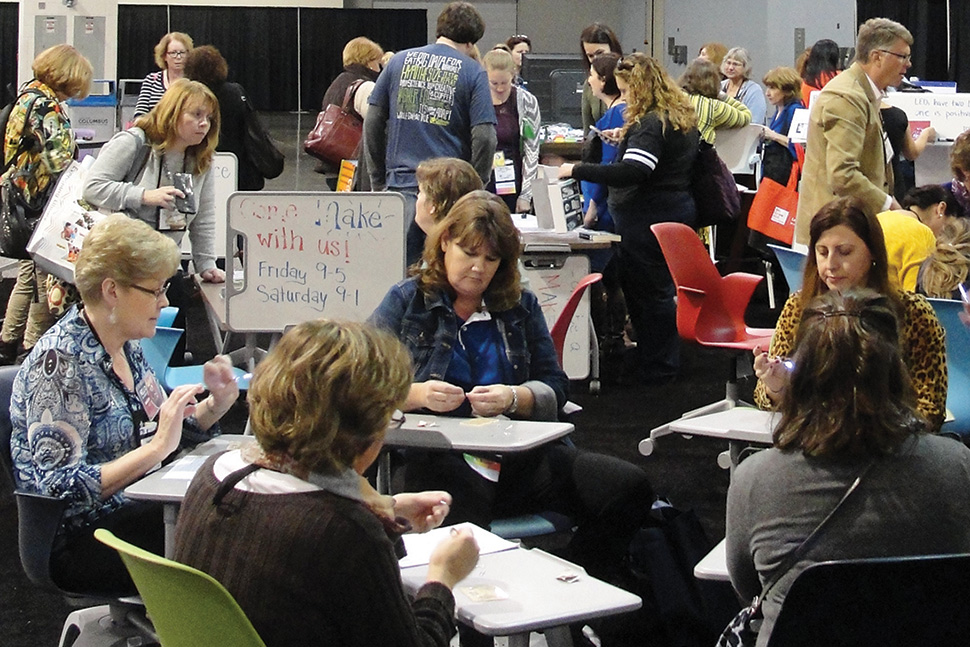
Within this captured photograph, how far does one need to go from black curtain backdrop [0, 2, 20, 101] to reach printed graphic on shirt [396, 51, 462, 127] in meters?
9.72

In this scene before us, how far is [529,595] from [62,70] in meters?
4.23

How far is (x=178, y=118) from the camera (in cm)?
440

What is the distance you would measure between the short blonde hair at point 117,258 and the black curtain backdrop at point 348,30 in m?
11.9

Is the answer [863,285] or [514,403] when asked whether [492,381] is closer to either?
[514,403]

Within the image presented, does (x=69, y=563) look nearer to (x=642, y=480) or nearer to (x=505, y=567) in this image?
(x=505, y=567)

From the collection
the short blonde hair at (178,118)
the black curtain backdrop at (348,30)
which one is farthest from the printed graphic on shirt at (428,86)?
the black curtain backdrop at (348,30)

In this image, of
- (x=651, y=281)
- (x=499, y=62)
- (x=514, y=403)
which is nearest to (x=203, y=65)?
(x=499, y=62)

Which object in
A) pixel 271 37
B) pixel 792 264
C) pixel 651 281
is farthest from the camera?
pixel 271 37

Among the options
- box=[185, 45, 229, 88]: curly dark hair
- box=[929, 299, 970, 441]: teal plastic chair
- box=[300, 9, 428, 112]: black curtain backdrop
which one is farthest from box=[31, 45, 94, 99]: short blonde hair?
box=[300, 9, 428, 112]: black curtain backdrop

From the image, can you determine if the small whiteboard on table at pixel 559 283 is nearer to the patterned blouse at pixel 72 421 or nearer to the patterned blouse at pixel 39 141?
the patterned blouse at pixel 39 141

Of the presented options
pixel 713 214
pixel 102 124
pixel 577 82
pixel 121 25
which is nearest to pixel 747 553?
pixel 713 214

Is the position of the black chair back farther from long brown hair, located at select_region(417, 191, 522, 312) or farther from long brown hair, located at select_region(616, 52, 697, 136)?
long brown hair, located at select_region(616, 52, 697, 136)

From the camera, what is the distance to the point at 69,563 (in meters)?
2.51

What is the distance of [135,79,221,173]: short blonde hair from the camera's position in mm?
4379
